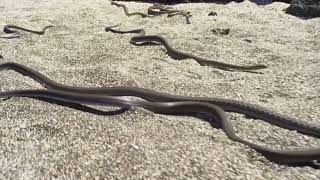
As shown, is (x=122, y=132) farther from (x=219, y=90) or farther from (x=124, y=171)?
(x=219, y=90)

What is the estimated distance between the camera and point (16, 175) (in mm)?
3742

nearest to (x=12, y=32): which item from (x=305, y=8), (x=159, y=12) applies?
(x=159, y=12)

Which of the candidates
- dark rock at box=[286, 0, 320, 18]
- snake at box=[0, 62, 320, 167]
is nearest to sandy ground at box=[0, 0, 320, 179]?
snake at box=[0, 62, 320, 167]

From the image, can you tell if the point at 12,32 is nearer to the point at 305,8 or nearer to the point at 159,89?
the point at 159,89

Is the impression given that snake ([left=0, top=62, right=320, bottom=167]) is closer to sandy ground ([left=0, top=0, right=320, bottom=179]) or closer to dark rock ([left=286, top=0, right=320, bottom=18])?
sandy ground ([left=0, top=0, right=320, bottom=179])

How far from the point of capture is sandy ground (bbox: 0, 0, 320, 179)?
3.86m

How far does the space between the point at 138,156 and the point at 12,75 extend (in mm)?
2884

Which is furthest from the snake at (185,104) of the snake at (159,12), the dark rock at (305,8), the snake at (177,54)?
the dark rock at (305,8)

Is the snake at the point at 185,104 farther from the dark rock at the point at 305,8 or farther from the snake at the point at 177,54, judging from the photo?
the dark rock at the point at 305,8

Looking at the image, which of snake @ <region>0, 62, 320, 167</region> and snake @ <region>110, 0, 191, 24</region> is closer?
snake @ <region>0, 62, 320, 167</region>

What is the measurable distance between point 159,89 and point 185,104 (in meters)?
0.80

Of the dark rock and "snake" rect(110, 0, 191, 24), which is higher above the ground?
the dark rock

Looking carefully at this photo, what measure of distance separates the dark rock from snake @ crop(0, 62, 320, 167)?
183 inches

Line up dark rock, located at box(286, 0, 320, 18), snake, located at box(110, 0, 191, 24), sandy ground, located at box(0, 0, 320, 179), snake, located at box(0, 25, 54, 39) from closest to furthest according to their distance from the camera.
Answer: sandy ground, located at box(0, 0, 320, 179) → snake, located at box(0, 25, 54, 39) → dark rock, located at box(286, 0, 320, 18) → snake, located at box(110, 0, 191, 24)
